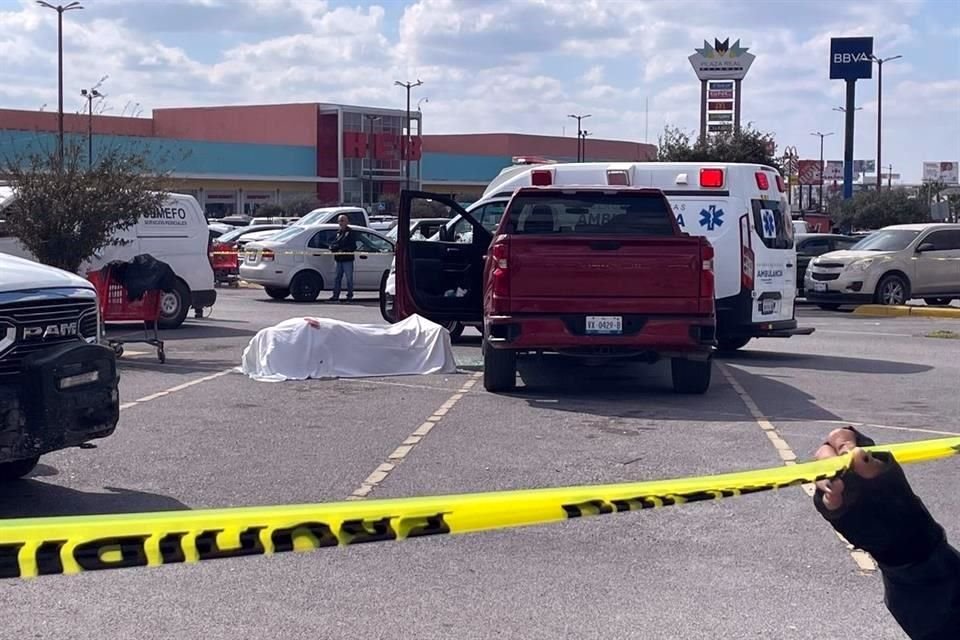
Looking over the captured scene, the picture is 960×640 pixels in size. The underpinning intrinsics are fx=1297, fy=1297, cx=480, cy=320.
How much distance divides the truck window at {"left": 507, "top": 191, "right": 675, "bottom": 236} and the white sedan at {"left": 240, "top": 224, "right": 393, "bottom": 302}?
1276 cm

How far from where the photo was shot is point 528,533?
685 cm

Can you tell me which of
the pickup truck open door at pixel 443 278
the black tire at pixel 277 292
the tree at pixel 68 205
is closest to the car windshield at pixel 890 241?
the black tire at pixel 277 292

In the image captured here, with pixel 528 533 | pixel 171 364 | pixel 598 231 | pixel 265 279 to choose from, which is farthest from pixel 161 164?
pixel 528 533

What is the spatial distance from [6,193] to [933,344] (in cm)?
1278

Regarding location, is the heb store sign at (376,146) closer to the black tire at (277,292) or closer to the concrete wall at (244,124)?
the concrete wall at (244,124)

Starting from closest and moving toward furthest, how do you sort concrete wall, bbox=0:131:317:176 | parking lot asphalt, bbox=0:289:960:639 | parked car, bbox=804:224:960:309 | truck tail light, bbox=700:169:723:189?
1. parking lot asphalt, bbox=0:289:960:639
2. truck tail light, bbox=700:169:723:189
3. parked car, bbox=804:224:960:309
4. concrete wall, bbox=0:131:317:176

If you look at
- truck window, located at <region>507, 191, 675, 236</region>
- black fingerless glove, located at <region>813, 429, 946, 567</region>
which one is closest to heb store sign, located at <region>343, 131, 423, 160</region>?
truck window, located at <region>507, 191, 675, 236</region>

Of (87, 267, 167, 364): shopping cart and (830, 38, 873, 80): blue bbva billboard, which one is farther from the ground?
(830, 38, 873, 80): blue bbva billboard

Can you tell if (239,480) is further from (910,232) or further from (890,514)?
(910,232)

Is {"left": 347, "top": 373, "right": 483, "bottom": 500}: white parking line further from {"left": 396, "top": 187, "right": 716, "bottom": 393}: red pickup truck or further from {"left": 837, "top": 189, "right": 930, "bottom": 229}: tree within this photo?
{"left": 837, "top": 189, "right": 930, "bottom": 229}: tree

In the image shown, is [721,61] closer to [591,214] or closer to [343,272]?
[343,272]

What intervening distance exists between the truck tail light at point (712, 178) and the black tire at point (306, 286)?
487 inches

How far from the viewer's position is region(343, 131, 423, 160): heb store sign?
264 ft

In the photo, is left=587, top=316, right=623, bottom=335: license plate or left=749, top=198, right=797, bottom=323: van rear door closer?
left=587, top=316, right=623, bottom=335: license plate
